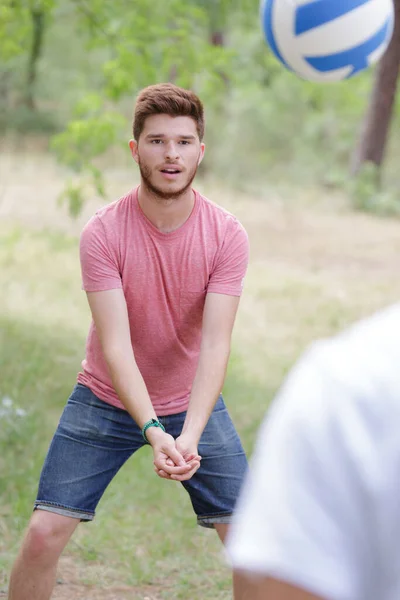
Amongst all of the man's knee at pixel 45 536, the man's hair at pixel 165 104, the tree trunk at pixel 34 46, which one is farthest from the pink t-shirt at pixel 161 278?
the tree trunk at pixel 34 46

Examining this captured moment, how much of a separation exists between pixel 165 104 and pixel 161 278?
543 millimetres

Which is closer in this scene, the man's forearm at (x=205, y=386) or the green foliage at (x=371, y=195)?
the man's forearm at (x=205, y=386)

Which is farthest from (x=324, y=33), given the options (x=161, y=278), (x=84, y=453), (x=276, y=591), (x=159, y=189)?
(x=276, y=591)

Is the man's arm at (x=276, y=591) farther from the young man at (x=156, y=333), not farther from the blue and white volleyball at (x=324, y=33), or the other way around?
the blue and white volleyball at (x=324, y=33)

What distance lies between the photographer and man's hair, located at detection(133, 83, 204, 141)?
9.91 feet

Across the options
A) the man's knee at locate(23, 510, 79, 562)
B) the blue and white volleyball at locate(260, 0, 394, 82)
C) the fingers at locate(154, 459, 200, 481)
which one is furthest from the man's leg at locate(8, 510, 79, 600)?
the blue and white volleyball at locate(260, 0, 394, 82)

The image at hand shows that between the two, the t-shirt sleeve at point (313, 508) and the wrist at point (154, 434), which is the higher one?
the t-shirt sleeve at point (313, 508)

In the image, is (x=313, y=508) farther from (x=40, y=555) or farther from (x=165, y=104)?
(x=165, y=104)

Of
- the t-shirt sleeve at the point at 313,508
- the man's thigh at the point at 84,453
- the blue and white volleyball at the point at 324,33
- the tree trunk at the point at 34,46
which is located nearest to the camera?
the t-shirt sleeve at the point at 313,508

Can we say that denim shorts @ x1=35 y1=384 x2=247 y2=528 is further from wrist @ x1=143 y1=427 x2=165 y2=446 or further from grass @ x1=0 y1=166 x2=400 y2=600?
grass @ x1=0 y1=166 x2=400 y2=600

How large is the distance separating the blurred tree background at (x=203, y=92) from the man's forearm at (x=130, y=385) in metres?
3.70

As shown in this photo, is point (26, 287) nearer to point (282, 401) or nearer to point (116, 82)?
point (116, 82)

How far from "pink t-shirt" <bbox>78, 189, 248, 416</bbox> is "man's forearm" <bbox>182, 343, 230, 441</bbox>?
0.15 meters

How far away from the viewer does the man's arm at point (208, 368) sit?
283 centimetres
